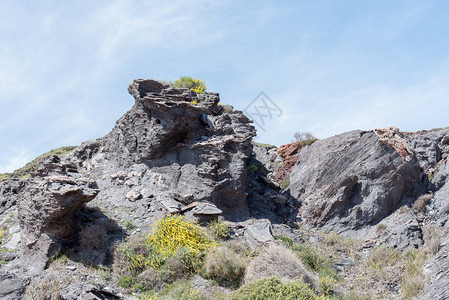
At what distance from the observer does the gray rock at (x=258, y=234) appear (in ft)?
42.3

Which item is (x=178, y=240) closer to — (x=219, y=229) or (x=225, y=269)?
(x=219, y=229)

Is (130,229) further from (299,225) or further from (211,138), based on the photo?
(299,225)

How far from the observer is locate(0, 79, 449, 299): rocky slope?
12.4 meters

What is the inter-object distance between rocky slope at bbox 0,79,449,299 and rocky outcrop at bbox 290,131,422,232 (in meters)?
0.04

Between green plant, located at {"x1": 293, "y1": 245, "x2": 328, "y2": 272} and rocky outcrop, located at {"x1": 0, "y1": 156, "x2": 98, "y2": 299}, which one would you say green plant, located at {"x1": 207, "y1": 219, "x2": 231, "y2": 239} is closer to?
green plant, located at {"x1": 293, "y1": 245, "x2": 328, "y2": 272}

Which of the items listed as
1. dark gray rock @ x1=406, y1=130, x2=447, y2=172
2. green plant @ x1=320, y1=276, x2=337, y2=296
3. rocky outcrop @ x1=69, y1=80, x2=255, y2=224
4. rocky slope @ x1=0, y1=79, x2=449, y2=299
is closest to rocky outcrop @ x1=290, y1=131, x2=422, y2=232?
rocky slope @ x1=0, y1=79, x2=449, y2=299

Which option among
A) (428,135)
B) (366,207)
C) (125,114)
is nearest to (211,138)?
(125,114)

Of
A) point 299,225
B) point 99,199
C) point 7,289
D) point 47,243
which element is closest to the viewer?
point 7,289

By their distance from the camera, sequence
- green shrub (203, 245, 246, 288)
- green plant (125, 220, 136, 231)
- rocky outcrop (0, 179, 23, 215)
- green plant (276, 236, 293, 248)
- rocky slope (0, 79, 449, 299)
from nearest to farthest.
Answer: green shrub (203, 245, 246, 288) → rocky slope (0, 79, 449, 299) → green plant (125, 220, 136, 231) → green plant (276, 236, 293, 248) → rocky outcrop (0, 179, 23, 215)

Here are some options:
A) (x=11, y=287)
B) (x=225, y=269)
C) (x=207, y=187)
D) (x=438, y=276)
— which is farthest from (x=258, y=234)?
(x=11, y=287)

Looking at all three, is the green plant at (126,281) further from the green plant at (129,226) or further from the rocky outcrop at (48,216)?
the green plant at (129,226)

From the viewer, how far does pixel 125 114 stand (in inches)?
725

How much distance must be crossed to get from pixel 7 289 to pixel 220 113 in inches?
494

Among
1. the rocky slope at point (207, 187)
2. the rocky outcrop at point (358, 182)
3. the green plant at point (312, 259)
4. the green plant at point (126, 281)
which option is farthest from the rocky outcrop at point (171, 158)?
the green plant at point (126, 281)
